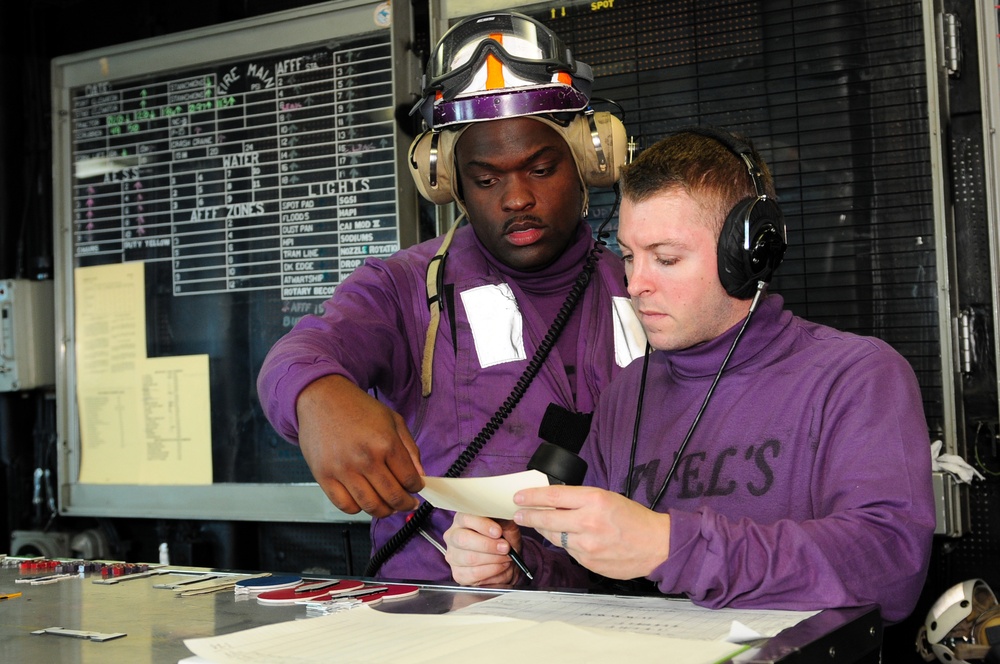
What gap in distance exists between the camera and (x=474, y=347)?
208 cm

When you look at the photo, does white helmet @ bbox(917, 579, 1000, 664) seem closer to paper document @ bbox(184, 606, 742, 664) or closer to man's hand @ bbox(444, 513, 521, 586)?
man's hand @ bbox(444, 513, 521, 586)

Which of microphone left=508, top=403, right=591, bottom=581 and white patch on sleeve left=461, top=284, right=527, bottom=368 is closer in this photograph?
microphone left=508, top=403, right=591, bottom=581

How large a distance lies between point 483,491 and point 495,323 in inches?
31.1

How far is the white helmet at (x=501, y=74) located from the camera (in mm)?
1999

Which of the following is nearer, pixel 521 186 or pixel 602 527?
pixel 602 527

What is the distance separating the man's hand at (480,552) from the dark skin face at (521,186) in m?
0.69

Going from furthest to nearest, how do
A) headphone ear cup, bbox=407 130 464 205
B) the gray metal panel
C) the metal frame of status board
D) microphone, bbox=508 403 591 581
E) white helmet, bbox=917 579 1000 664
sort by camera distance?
the metal frame of status board → the gray metal panel → headphone ear cup, bbox=407 130 464 205 → white helmet, bbox=917 579 1000 664 → microphone, bbox=508 403 591 581

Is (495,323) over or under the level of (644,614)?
over

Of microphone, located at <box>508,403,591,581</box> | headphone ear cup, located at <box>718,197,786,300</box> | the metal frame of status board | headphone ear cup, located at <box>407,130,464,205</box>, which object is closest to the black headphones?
headphone ear cup, located at <box>718,197,786,300</box>

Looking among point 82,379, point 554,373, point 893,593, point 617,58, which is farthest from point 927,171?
point 82,379

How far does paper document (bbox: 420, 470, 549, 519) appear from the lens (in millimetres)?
1276

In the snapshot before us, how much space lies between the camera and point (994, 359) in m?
2.38

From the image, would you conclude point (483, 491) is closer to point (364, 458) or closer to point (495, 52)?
point (364, 458)

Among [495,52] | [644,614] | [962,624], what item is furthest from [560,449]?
[962,624]
